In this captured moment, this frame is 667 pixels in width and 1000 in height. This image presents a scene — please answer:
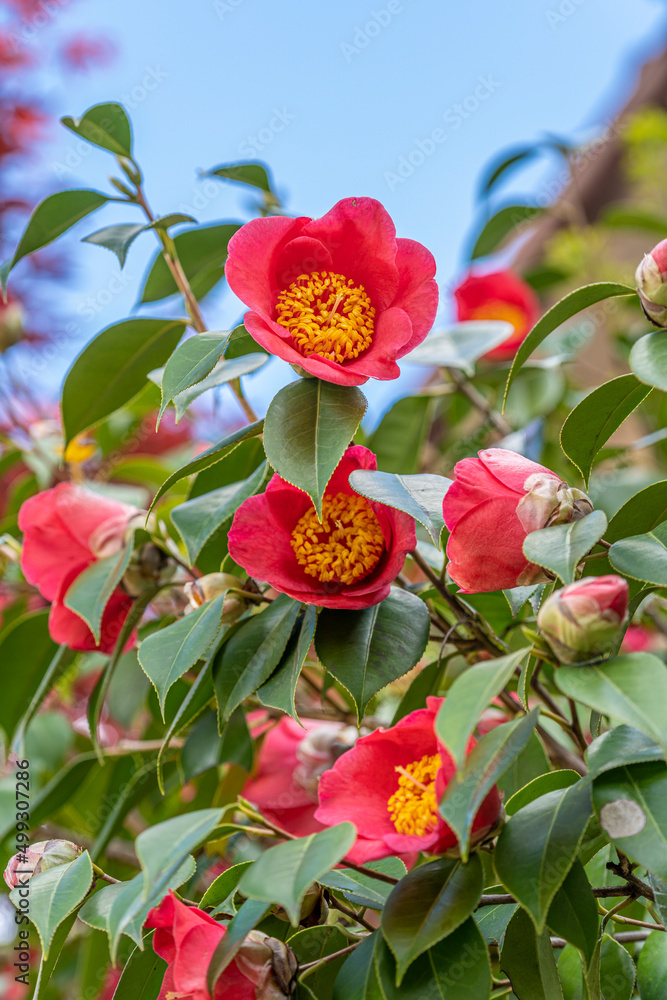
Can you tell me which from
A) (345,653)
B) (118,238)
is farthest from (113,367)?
(345,653)

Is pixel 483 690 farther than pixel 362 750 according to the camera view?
No

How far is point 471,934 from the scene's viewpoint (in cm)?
38

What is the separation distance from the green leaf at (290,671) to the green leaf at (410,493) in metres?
0.09

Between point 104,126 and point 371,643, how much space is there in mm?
413

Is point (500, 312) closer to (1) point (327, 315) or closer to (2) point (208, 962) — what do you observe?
(1) point (327, 315)

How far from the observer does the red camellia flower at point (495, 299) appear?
1341 mm

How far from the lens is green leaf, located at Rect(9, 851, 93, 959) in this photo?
0.40 metres

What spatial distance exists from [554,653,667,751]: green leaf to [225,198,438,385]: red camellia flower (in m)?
0.19

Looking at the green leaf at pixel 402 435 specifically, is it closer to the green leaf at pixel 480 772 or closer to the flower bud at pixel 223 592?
the flower bud at pixel 223 592

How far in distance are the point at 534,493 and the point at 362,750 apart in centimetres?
17

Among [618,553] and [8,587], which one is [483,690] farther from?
[8,587]

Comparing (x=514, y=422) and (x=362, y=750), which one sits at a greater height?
(x=362, y=750)

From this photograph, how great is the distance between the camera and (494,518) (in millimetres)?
441

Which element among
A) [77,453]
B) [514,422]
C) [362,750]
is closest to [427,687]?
[362,750]
